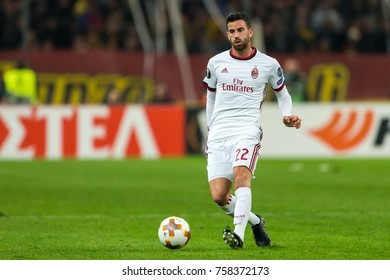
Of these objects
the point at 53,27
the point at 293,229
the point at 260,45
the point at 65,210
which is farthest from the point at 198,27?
the point at 293,229

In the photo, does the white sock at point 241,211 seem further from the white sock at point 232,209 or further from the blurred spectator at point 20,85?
the blurred spectator at point 20,85

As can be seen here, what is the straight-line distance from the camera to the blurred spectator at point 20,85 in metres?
25.7

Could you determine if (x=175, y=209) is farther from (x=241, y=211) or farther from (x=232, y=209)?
(x=241, y=211)

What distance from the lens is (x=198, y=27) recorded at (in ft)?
91.1

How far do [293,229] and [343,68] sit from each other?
15.9 meters

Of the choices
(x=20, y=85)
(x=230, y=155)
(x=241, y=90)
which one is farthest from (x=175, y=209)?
(x=20, y=85)

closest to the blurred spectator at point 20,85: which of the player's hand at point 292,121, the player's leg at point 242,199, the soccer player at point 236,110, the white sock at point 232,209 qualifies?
the soccer player at point 236,110

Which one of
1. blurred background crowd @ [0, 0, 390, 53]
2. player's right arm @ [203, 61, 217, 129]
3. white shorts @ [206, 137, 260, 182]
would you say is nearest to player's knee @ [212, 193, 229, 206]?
white shorts @ [206, 137, 260, 182]

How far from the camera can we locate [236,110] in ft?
36.2

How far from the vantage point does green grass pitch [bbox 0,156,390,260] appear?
1071 cm

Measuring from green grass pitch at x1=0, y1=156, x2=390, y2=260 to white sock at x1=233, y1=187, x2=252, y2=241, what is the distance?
0.22 meters

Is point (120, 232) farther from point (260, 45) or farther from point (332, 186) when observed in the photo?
point (260, 45)

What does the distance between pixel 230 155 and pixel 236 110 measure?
0.43m

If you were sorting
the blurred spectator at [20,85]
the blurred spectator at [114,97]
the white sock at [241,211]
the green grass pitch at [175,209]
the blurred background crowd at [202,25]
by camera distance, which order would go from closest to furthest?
the white sock at [241,211] → the green grass pitch at [175,209] → the blurred spectator at [20,85] → the blurred spectator at [114,97] → the blurred background crowd at [202,25]
